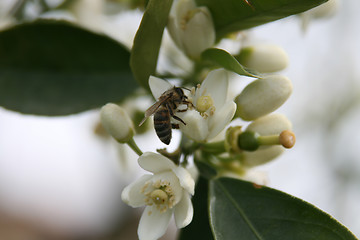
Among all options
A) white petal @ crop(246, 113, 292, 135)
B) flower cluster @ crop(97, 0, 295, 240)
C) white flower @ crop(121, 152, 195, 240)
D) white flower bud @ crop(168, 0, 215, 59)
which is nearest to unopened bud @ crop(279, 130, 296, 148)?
flower cluster @ crop(97, 0, 295, 240)

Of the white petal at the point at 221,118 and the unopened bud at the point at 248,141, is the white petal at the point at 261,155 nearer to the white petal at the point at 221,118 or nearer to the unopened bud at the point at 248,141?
the unopened bud at the point at 248,141

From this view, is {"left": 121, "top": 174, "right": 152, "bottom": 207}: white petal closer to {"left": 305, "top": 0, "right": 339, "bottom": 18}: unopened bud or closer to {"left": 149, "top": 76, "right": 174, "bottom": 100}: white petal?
{"left": 149, "top": 76, "right": 174, "bottom": 100}: white petal

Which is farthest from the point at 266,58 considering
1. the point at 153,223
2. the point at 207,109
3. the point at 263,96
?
the point at 153,223

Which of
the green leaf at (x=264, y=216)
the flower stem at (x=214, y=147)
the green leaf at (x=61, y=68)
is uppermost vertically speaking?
the green leaf at (x=61, y=68)

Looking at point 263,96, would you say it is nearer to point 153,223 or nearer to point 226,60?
point 226,60

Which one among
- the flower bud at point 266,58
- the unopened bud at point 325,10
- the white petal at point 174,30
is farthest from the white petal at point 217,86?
the unopened bud at point 325,10

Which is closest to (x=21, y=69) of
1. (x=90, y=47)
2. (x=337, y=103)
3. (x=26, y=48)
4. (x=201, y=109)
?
Answer: (x=26, y=48)
